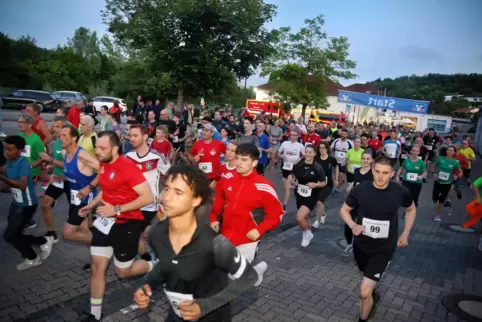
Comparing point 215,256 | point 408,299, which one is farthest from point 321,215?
point 215,256

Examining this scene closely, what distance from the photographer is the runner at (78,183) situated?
14.6 feet

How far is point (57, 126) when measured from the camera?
218 inches

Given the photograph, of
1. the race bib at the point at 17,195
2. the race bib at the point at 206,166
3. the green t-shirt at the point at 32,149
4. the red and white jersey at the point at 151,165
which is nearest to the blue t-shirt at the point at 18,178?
the race bib at the point at 17,195

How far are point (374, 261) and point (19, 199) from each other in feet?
14.0

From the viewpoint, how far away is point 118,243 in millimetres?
3715

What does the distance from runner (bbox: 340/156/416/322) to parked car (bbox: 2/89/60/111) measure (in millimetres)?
26470

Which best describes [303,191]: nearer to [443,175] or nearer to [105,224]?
[105,224]

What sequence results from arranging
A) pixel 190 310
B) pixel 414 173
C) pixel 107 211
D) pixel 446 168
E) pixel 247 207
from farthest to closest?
pixel 446 168
pixel 414 173
pixel 247 207
pixel 107 211
pixel 190 310

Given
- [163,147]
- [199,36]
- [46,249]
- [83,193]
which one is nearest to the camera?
[83,193]

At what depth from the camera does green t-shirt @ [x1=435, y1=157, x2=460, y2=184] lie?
9.12 m

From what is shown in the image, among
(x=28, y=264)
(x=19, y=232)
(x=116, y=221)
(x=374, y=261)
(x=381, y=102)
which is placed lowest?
(x=28, y=264)

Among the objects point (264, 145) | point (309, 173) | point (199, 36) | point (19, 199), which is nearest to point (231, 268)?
point (19, 199)

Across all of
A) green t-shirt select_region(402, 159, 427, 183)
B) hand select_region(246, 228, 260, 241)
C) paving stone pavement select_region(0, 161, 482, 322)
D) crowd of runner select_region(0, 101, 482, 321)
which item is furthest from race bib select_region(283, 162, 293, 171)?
hand select_region(246, 228, 260, 241)

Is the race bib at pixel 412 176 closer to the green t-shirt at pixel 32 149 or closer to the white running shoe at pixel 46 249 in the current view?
the white running shoe at pixel 46 249
